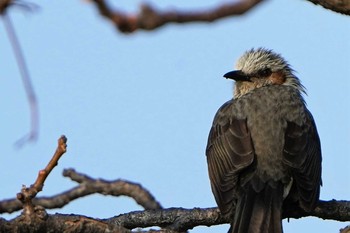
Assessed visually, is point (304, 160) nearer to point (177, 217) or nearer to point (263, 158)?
point (263, 158)

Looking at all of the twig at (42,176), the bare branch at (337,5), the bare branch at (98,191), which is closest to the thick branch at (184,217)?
the bare branch at (98,191)

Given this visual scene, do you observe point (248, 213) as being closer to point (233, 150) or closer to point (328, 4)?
point (233, 150)

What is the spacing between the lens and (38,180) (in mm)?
2973

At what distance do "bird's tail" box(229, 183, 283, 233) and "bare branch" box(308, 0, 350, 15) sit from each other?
2.69 metres

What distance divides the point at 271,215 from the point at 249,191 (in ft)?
1.08

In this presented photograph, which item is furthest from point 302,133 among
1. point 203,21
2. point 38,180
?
point 203,21

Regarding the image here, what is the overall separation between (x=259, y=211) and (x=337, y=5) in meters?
2.82

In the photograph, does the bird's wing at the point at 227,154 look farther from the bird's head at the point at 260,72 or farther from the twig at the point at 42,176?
the twig at the point at 42,176

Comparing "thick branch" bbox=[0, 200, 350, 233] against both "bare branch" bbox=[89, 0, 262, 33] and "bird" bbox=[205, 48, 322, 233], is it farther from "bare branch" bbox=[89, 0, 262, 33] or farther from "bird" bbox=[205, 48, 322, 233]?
"bare branch" bbox=[89, 0, 262, 33]

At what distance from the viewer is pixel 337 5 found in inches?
125

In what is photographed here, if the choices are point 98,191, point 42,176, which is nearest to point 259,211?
point 98,191

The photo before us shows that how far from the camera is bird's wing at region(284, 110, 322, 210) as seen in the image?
5754mm

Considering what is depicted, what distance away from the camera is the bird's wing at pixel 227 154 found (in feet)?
19.4

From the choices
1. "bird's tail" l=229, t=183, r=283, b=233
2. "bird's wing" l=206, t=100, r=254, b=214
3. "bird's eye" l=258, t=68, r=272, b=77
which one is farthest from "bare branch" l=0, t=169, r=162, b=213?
"bird's eye" l=258, t=68, r=272, b=77
